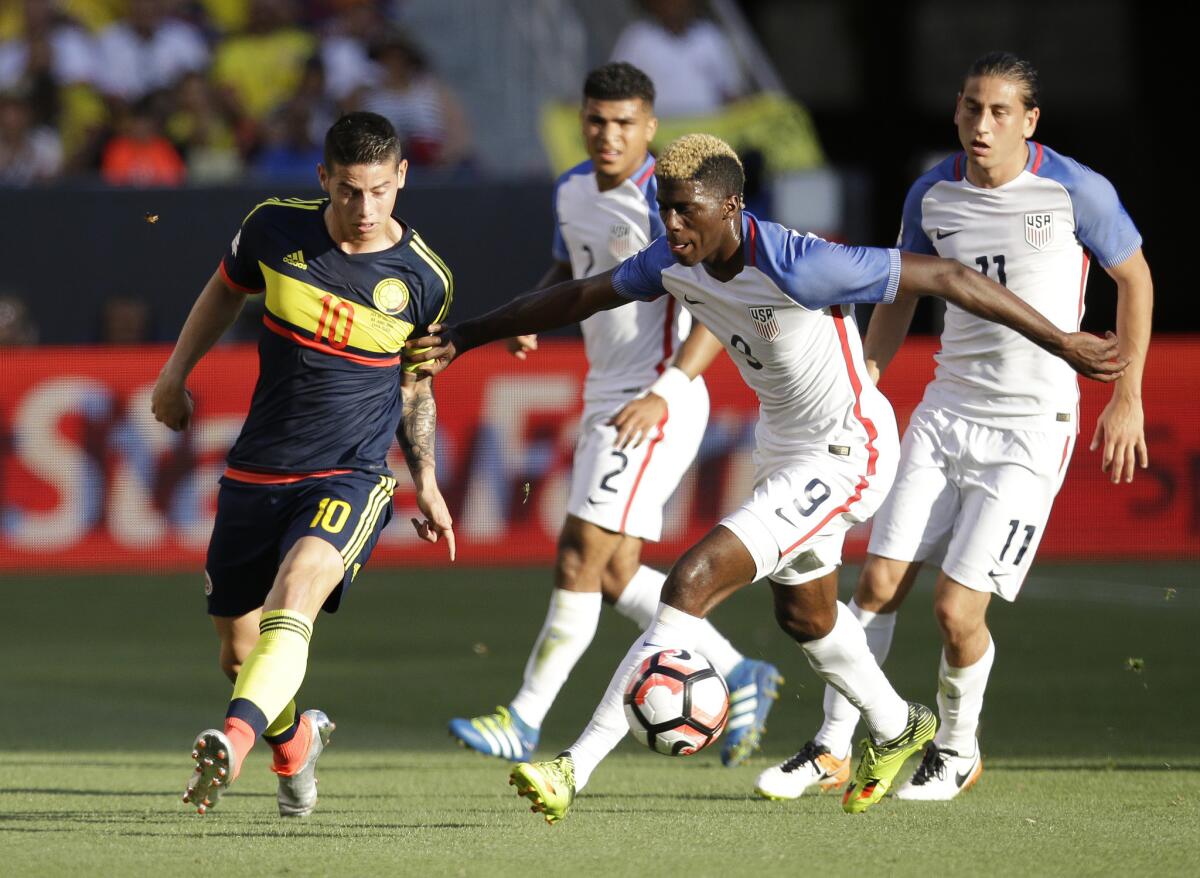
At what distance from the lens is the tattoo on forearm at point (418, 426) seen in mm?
6734

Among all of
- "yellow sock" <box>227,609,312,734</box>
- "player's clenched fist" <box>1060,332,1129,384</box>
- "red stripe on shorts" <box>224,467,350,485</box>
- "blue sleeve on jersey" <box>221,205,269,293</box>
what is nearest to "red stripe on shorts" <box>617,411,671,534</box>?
"red stripe on shorts" <box>224,467,350,485</box>

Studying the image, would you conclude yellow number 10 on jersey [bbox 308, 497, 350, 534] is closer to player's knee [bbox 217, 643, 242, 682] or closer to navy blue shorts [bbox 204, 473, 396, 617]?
navy blue shorts [bbox 204, 473, 396, 617]

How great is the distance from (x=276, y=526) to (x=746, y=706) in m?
2.62

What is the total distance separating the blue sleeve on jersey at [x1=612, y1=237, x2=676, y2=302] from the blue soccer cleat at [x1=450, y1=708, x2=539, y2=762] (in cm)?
214

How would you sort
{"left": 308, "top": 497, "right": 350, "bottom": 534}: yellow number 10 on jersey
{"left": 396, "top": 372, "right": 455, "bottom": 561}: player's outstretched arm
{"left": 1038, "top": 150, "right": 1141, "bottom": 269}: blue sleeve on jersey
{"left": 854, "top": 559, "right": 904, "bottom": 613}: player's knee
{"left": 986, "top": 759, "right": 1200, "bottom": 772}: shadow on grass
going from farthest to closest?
{"left": 986, "top": 759, "right": 1200, "bottom": 772}: shadow on grass, {"left": 854, "top": 559, "right": 904, "bottom": 613}: player's knee, {"left": 1038, "top": 150, "right": 1141, "bottom": 269}: blue sleeve on jersey, {"left": 396, "top": 372, "right": 455, "bottom": 561}: player's outstretched arm, {"left": 308, "top": 497, "right": 350, "bottom": 534}: yellow number 10 on jersey

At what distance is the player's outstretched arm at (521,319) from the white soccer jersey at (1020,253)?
1.43 meters

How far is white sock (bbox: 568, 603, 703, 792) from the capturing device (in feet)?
20.0

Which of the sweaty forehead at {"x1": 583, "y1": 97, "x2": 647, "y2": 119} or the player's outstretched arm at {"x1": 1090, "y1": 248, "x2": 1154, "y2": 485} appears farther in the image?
the sweaty forehead at {"x1": 583, "y1": 97, "x2": 647, "y2": 119}

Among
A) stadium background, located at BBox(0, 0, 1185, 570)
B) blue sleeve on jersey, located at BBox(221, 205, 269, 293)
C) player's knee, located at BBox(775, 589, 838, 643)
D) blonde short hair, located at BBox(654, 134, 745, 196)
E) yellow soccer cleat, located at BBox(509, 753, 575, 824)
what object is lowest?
stadium background, located at BBox(0, 0, 1185, 570)

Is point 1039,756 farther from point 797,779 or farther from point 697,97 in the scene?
point 697,97

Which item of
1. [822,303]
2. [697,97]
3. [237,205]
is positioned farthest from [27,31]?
[822,303]

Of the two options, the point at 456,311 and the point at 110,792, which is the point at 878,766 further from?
the point at 456,311

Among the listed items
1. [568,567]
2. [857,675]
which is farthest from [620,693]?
[568,567]

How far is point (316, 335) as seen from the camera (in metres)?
6.51
